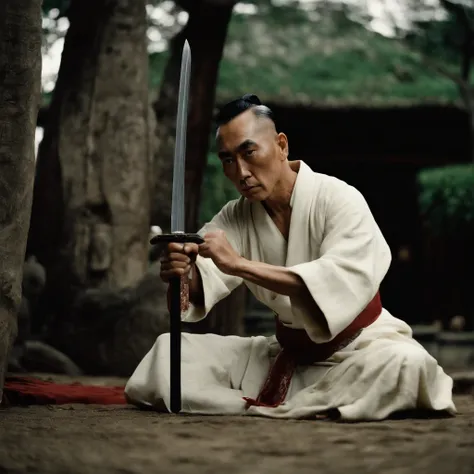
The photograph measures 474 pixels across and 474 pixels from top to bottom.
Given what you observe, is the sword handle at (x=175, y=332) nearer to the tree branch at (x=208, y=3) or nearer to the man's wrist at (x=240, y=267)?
the man's wrist at (x=240, y=267)

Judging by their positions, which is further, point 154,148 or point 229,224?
point 154,148

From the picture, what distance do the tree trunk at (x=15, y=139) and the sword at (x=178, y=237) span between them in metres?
0.81

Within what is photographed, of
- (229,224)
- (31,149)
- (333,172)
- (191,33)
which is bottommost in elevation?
(333,172)

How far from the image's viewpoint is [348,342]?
13.9 ft

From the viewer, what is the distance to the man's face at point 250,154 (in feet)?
13.6

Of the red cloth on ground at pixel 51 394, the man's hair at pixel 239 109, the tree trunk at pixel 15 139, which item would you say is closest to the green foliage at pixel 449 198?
the red cloth on ground at pixel 51 394

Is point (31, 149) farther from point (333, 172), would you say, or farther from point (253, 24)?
point (253, 24)


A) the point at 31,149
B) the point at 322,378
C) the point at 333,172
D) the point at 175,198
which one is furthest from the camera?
the point at 333,172

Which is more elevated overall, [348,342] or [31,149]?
[31,149]

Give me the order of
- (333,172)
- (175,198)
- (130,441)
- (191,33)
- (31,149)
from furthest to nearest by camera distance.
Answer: (333,172) → (191,33) → (31,149) → (175,198) → (130,441)

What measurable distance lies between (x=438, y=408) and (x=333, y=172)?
10.8 meters

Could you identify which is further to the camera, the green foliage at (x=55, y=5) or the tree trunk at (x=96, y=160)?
the green foliage at (x=55, y=5)

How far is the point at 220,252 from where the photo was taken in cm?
388

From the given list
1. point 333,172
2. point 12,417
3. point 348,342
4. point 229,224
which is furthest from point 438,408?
point 333,172
